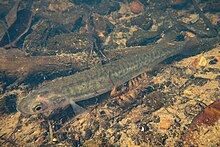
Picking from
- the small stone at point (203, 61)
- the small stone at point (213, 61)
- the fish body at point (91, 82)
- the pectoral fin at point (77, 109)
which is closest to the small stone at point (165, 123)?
the fish body at point (91, 82)

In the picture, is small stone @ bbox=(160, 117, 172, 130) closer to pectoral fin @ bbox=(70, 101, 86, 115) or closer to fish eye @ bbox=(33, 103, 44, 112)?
pectoral fin @ bbox=(70, 101, 86, 115)

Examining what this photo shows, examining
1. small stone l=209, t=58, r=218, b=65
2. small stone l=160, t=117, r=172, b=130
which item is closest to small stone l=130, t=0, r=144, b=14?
small stone l=209, t=58, r=218, b=65

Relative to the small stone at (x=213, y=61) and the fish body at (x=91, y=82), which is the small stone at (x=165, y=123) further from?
the small stone at (x=213, y=61)

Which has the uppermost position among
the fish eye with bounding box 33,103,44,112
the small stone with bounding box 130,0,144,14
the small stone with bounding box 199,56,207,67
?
the small stone with bounding box 130,0,144,14

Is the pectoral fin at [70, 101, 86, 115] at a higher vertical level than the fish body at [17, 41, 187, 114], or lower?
lower

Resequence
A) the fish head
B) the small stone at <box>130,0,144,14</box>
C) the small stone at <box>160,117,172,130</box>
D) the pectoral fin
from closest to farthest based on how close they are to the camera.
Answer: the small stone at <box>160,117,172,130</box> < the fish head < the pectoral fin < the small stone at <box>130,0,144,14</box>

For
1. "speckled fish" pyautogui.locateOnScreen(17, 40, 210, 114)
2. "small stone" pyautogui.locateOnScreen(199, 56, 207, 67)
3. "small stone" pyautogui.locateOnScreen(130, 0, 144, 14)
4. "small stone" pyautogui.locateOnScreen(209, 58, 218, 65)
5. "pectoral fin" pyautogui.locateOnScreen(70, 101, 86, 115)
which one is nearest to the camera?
"speckled fish" pyautogui.locateOnScreen(17, 40, 210, 114)

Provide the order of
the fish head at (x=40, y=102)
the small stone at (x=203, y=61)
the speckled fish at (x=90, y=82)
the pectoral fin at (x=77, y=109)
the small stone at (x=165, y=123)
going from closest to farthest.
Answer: the small stone at (x=165, y=123) → the fish head at (x=40, y=102) → the speckled fish at (x=90, y=82) → the pectoral fin at (x=77, y=109) → the small stone at (x=203, y=61)

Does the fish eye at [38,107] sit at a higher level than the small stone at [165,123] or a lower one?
higher

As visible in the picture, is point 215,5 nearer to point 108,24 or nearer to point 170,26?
point 170,26
